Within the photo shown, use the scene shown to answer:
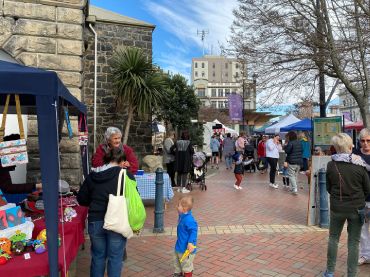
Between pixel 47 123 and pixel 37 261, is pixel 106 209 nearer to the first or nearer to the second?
pixel 37 261

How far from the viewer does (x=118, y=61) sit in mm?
12359

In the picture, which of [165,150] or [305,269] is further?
[165,150]

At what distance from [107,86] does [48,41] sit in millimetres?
7136

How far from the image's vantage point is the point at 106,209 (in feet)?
11.4

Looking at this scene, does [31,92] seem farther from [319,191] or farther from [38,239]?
[319,191]

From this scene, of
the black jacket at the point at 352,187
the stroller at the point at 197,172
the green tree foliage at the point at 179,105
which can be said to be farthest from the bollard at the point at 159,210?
the green tree foliage at the point at 179,105

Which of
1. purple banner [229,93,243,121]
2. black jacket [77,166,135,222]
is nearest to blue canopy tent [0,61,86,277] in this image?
black jacket [77,166,135,222]

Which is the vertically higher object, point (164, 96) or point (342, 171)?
point (164, 96)

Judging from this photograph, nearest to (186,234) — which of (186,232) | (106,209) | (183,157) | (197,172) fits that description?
(186,232)

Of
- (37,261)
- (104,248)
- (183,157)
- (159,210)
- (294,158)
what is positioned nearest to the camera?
(37,261)

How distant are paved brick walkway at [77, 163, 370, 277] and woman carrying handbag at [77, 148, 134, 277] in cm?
105

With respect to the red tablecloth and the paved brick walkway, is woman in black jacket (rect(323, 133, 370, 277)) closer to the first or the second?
the paved brick walkway

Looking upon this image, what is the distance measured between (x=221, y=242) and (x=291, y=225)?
1743 millimetres

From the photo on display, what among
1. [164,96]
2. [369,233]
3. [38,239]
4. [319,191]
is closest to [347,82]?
[164,96]
